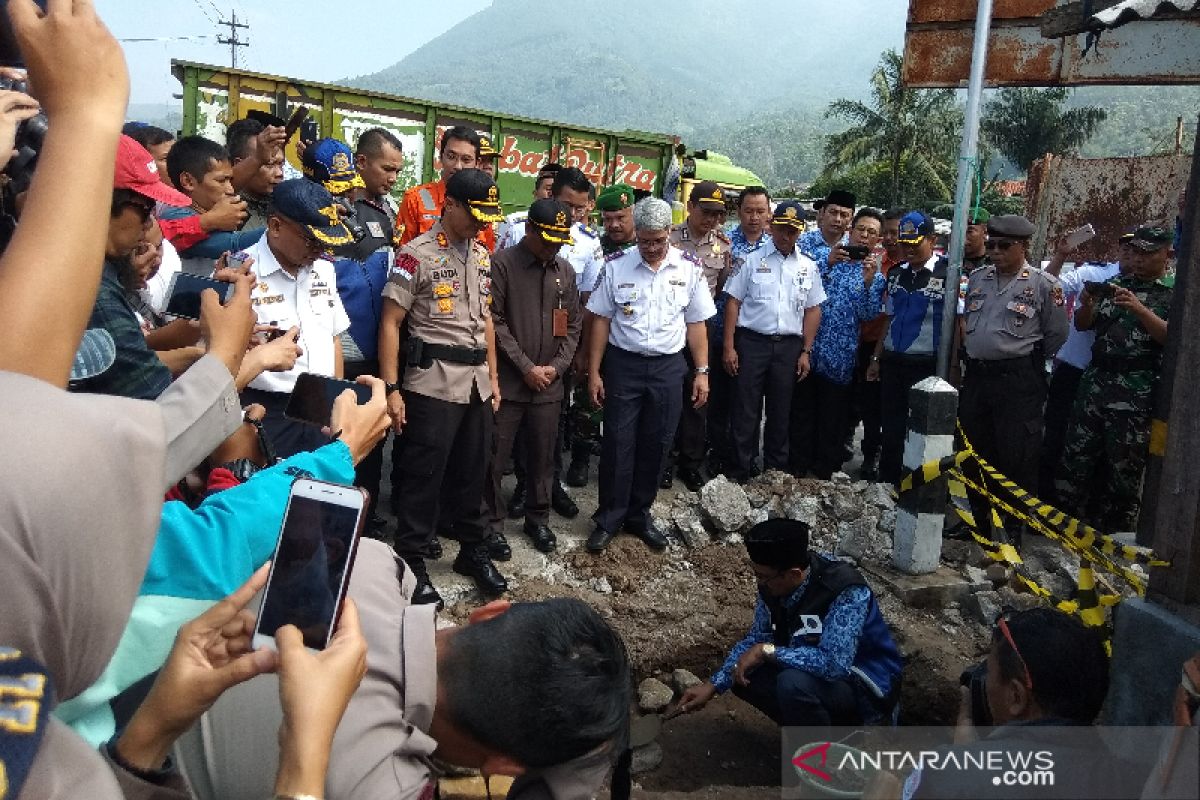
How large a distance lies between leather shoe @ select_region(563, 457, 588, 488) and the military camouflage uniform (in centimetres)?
313

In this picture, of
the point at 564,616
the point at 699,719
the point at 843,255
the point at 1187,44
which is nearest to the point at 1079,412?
the point at 843,255

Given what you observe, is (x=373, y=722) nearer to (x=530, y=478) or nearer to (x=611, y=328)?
(x=530, y=478)

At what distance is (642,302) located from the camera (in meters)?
5.09

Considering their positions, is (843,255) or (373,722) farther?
(843,255)

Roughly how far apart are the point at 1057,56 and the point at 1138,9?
1.24 m

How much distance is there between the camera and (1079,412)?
17.7 ft

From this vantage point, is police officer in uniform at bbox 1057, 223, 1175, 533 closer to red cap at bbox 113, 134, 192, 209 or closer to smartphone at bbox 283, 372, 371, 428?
smartphone at bbox 283, 372, 371, 428

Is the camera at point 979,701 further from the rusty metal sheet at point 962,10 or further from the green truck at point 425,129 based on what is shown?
the green truck at point 425,129

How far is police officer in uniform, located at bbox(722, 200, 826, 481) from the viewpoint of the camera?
19.7 ft

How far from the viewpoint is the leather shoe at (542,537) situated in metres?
4.93

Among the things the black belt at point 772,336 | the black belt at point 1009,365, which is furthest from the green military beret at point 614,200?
the black belt at point 1009,365

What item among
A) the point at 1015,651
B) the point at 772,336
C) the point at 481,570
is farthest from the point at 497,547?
the point at 1015,651

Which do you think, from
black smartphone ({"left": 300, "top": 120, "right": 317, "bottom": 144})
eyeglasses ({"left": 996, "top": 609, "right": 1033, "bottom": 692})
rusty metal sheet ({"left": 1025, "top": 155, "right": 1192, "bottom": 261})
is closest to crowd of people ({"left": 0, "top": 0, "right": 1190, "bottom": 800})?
eyeglasses ({"left": 996, "top": 609, "right": 1033, "bottom": 692})

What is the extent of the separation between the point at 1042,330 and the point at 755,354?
5.95ft
